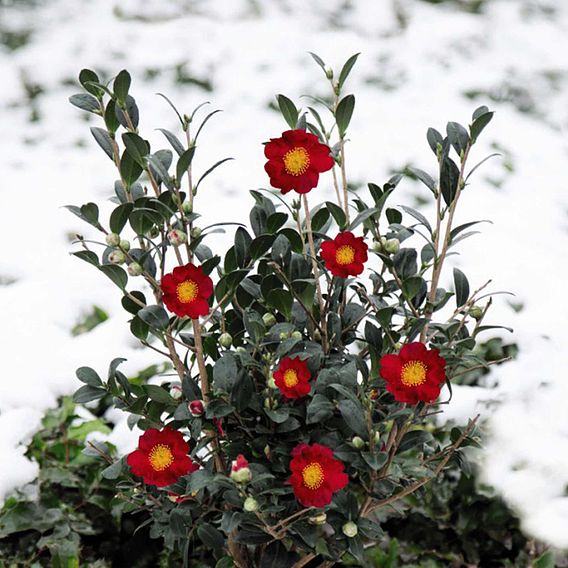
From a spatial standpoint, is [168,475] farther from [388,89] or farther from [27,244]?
[388,89]

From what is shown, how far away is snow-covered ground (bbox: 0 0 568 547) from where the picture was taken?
1709mm

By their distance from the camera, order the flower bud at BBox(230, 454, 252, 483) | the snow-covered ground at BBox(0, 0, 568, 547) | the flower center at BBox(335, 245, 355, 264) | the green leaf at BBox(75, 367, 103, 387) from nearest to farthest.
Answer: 1. the flower bud at BBox(230, 454, 252, 483)
2. the flower center at BBox(335, 245, 355, 264)
3. the green leaf at BBox(75, 367, 103, 387)
4. the snow-covered ground at BBox(0, 0, 568, 547)

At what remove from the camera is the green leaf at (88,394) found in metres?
1.09

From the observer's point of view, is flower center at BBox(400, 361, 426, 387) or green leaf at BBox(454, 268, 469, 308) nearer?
flower center at BBox(400, 361, 426, 387)

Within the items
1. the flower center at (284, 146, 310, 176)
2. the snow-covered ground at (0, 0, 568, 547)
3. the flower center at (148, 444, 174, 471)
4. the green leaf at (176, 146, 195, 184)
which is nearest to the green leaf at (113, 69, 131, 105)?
the green leaf at (176, 146, 195, 184)

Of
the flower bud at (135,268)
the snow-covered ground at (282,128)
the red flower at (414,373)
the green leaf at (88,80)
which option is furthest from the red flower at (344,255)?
the snow-covered ground at (282,128)

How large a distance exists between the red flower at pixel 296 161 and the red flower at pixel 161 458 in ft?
1.10

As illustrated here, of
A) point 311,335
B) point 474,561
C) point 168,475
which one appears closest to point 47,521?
point 168,475

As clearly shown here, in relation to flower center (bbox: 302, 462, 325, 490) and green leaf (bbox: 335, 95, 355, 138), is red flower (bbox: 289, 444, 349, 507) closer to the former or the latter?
flower center (bbox: 302, 462, 325, 490)

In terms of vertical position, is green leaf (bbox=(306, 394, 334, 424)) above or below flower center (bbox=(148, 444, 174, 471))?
above

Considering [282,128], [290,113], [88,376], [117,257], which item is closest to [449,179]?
[290,113]

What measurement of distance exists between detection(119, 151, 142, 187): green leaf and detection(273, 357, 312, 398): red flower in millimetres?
300

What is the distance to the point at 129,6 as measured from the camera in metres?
3.54

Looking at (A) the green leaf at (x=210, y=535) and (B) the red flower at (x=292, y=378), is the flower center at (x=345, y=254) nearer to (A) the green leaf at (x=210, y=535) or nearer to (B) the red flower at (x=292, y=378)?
(B) the red flower at (x=292, y=378)
